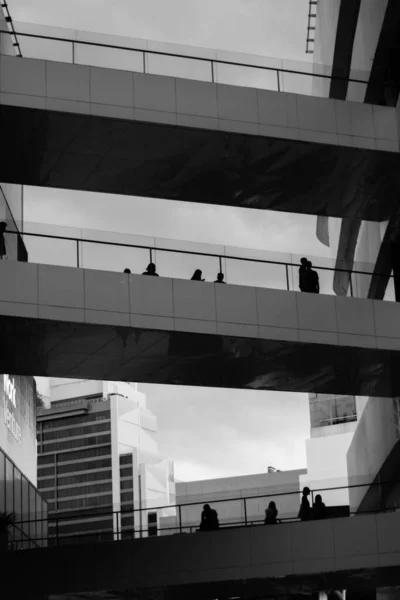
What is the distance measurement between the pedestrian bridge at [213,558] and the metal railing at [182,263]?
639cm

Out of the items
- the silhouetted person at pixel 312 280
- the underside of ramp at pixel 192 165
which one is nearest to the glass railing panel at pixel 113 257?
the underside of ramp at pixel 192 165

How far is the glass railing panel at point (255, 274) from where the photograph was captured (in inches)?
1034

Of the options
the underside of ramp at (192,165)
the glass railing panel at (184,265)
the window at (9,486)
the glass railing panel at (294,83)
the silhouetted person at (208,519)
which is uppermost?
the glass railing panel at (294,83)

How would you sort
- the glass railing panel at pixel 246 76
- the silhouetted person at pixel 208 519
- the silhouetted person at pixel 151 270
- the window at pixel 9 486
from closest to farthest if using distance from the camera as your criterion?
the silhouetted person at pixel 151 270 < the glass railing panel at pixel 246 76 < the silhouetted person at pixel 208 519 < the window at pixel 9 486

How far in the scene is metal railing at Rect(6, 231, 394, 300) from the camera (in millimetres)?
24703

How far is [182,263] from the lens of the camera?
2594 centimetres

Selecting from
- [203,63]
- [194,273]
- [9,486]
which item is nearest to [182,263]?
[194,273]

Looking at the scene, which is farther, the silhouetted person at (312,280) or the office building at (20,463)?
the office building at (20,463)

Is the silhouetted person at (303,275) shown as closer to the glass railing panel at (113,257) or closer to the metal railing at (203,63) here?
the glass railing panel at (113,257)

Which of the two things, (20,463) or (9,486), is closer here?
(9,486)

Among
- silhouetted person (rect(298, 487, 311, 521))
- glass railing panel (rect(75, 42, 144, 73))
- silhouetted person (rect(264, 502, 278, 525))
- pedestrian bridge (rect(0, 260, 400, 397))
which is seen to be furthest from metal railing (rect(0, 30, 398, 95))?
silhouetted person (rect(264, 502, 278, 525))

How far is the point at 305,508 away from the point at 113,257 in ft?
28.3

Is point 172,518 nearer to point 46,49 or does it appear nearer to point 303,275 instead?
point 303,275

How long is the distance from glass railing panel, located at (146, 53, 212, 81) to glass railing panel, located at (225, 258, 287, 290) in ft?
16.2
